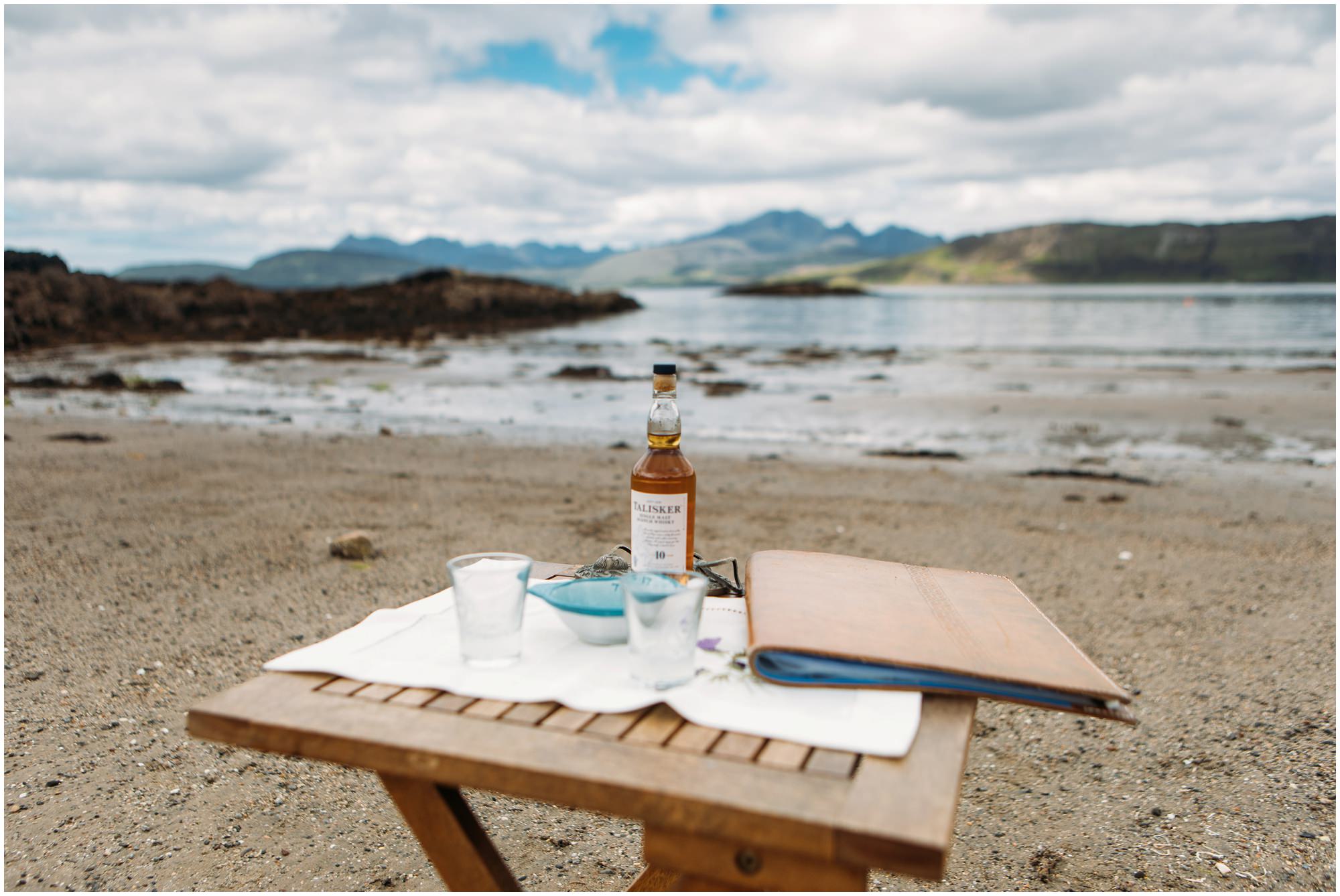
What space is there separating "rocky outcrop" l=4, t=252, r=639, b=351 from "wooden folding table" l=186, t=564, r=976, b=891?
26.5 meters

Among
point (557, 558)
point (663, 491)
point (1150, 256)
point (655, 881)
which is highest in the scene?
point (1150, 256)

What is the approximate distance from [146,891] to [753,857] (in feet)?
7.00

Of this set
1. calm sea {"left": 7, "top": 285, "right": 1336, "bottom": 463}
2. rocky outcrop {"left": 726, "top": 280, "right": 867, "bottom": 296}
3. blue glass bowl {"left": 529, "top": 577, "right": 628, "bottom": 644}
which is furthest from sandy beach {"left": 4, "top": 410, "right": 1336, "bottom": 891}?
rocky outcrop {"left": 726, "top": 280, "right": 867, "bottom": 296}

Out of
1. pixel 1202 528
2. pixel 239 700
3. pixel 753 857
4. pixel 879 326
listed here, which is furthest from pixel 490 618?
pixel 879 326

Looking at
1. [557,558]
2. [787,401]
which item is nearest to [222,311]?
[787,401]

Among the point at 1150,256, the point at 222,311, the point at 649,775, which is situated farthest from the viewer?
the point at 1150,256

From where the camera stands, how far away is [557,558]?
5496 millimetres

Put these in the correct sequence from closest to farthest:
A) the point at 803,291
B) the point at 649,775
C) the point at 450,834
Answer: the point at 649,775, the point at 450,834, the point at 803,291

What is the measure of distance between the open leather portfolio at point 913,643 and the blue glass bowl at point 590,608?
0.90ft

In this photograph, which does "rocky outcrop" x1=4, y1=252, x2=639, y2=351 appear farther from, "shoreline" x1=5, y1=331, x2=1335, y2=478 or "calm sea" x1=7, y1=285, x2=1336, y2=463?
"shoreline" x1=5, y1=331, x2=1335, y2=478

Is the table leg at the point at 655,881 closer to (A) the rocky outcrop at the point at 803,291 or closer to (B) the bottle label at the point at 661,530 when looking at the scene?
(B) the bottle label at the point at 661,530

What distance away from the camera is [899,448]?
1109 cm

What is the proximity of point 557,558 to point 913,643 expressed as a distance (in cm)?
400

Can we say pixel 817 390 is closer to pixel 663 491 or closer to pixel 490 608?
pixel 663 491
